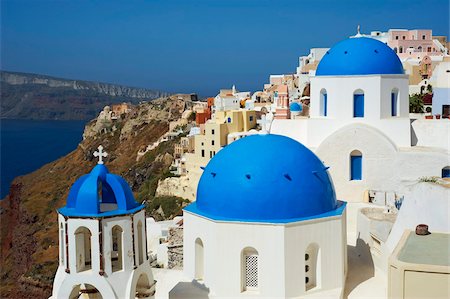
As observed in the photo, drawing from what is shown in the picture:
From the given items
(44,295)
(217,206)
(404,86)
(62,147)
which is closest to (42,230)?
(44,295)

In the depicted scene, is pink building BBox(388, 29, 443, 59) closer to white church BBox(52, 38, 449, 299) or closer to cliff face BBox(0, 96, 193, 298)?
cliff face BBox(0, 96, 193, 298)

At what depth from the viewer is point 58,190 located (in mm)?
58344

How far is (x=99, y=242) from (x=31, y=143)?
331 feet

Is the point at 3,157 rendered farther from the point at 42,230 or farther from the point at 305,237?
the point at 305,237

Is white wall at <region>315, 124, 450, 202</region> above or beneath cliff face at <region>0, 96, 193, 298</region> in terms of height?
above

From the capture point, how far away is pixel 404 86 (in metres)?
19.0

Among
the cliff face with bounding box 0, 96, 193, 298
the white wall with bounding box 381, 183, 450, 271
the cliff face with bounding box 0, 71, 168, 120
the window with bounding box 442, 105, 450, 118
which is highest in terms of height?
the cliff face with bounding box 0, 71, 168, 120

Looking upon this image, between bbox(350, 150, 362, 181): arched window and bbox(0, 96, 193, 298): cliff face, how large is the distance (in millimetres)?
18836

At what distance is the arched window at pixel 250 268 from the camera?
11.3 meters

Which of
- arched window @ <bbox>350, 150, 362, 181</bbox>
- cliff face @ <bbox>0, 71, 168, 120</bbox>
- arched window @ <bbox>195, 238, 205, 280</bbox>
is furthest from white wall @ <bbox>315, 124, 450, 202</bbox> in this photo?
cliff face @ <bbox>0, 71, 168, 120</bbox>

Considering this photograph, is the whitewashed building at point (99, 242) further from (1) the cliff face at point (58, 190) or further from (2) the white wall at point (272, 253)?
(1) the cliff face at point (58, 190)

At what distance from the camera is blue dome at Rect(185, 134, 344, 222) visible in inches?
441

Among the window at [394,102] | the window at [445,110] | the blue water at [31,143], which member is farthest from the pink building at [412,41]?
the blue water at [31,143]

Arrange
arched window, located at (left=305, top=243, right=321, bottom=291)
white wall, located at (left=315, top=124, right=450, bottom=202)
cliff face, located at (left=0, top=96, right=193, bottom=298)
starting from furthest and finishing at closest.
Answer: cliff face, located at (left=0, top=96, right=193, bottom=298) → white wall, located at (left=315, top=124, right=450, bottom=202) → arched window, located at (left=305, top=243, right=321, bottom=291)
